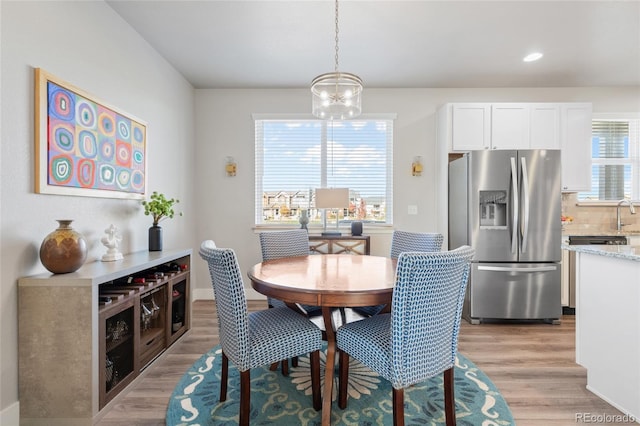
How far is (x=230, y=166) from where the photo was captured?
12.9 ft

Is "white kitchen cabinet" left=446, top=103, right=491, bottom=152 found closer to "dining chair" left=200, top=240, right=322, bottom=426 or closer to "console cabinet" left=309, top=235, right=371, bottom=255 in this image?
"console cabinet" left=309, top=235, right=371, bottom=255

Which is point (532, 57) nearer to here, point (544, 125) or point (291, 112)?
point (544, 125)

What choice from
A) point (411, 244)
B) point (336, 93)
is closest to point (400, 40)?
point (336, 93)

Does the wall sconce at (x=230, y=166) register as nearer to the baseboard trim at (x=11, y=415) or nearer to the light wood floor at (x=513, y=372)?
the light wood floor at (x=513, y=372)

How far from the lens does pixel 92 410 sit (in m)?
1.61

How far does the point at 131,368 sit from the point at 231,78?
311cm

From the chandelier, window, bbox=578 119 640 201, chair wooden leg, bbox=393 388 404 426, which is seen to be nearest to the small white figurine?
the chandelier

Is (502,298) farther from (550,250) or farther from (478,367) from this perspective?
(478,367)

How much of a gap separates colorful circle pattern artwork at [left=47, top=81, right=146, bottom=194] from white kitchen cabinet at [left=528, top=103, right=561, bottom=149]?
13.7 feet

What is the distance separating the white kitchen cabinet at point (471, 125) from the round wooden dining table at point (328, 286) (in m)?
2.19

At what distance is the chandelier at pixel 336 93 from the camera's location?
2008 mm

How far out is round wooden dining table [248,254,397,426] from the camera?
151 cm

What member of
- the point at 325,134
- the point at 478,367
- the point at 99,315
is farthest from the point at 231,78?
the point at 478,367

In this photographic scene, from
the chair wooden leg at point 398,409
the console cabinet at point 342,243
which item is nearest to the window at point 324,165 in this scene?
the console cabinet at point 342,243
